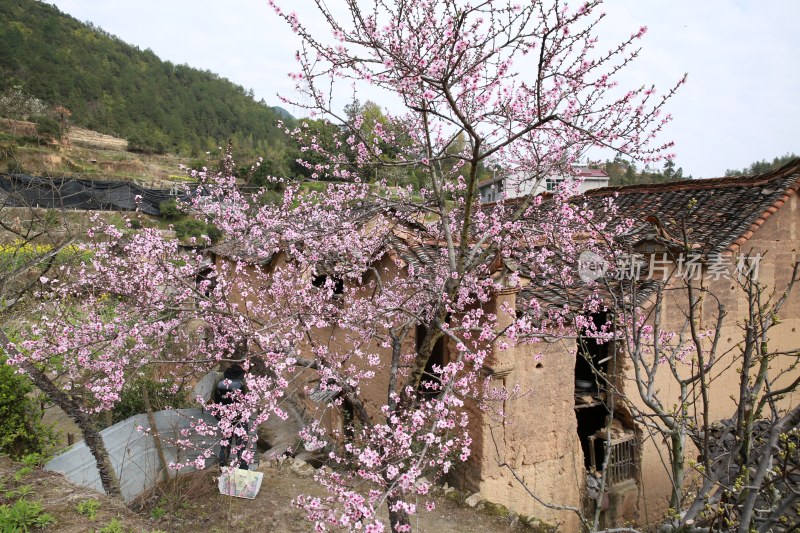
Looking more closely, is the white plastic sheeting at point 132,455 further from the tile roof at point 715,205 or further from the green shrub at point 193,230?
the green shrub at point 193,230

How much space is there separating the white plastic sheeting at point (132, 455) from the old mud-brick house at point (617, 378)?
2.83 meters

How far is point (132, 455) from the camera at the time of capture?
6445 millimetres

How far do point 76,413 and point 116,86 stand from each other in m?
66.8

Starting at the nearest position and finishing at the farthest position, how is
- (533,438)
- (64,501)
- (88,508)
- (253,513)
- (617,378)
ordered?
(88,508) → (64,501) → (253,513) → (533,438) → (617,378)

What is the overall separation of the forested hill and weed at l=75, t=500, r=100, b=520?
140 feet

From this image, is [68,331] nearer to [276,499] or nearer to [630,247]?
[276,499]

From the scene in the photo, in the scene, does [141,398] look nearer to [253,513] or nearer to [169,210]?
[253,513]

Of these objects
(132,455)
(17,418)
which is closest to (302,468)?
(132,455)

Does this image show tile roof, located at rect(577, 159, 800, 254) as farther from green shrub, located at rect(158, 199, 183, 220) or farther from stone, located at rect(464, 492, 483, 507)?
green shrub, located at rect(158, 199, 183, 220)

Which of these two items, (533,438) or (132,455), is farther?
(533,438)

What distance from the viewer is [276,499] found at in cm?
668

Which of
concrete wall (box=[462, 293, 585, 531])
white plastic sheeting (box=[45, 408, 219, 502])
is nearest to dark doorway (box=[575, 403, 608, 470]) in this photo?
concrete wall (box=[462, 293, 585, 531])

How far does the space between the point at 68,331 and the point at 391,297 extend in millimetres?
4073

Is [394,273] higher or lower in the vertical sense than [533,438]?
higher
